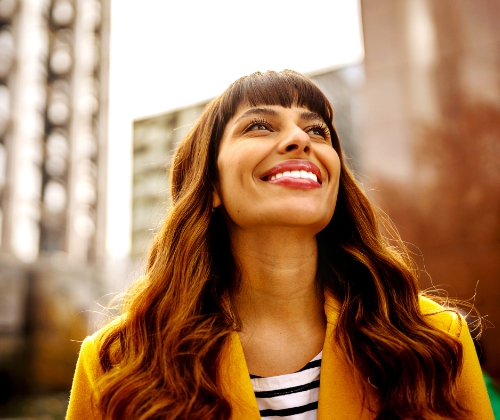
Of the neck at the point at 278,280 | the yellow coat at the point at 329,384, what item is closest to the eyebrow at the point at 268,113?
the neck at the point at 278,280

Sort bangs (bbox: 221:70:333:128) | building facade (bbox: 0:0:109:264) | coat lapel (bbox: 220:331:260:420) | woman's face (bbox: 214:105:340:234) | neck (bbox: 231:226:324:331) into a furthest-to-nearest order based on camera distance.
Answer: building facade (bbox: 0:0:109:264) → bangs (bbox: 221:70:333:128) → neck (bbox: 231:226:324:331) → woman's face (bbox: 214:105:340:234) → coat lapel (bbox: 220:331:260:420)

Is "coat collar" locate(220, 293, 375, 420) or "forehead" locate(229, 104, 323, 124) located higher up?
"forehead" locate(229, 104, 323, 124)

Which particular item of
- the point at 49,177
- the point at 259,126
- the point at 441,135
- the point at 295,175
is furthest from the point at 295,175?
the point at 49,177

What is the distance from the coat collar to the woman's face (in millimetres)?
563

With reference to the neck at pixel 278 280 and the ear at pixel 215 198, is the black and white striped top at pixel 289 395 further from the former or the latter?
the ear at pixel 215 198

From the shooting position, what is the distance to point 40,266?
1314 inches

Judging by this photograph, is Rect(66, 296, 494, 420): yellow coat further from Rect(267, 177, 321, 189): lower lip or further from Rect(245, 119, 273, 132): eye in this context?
Rect(245, 119, 273, 132): eye

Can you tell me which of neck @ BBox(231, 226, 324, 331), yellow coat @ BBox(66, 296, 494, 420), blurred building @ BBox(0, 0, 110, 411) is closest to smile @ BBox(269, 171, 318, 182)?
neck @ BBox(231, 226, 324, 331)

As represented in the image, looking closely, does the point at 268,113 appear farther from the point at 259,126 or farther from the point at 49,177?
the point at 49,177

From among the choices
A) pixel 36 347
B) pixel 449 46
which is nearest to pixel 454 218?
pixel 449 46

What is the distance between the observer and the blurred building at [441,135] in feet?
20.2

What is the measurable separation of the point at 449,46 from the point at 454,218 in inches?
92.3

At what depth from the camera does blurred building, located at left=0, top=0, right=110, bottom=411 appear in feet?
100

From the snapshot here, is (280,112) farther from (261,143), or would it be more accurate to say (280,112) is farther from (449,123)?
(449,123)
